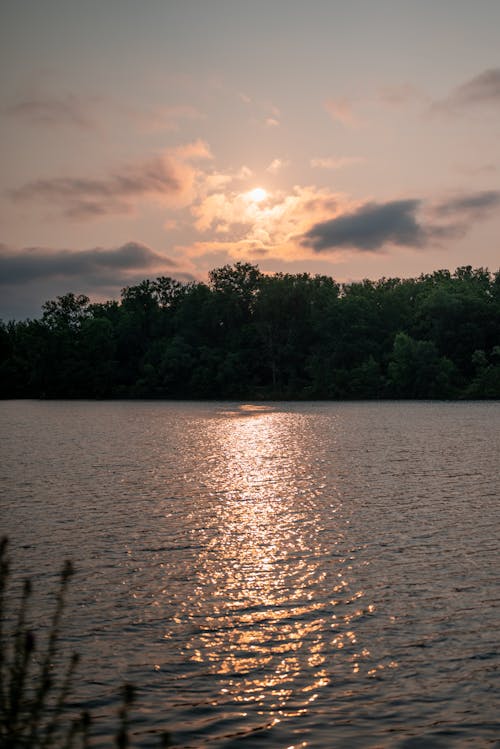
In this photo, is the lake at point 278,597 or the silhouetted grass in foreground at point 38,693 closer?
the silhouetted grass in foreground at point 38,693

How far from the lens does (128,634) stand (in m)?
15.9

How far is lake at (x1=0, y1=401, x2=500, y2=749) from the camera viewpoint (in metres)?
12.2

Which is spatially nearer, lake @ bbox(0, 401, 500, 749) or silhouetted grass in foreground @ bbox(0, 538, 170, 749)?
silhouetted grass in foreground @ bbox(0, 538, 170, 749)

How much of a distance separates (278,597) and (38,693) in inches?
499

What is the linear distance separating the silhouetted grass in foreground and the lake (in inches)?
23.6

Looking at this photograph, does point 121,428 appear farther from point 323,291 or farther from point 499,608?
point 323,291

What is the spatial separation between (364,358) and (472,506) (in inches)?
6229

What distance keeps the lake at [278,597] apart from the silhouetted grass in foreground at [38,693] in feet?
1.97

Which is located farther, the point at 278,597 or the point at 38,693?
the point at 278,597

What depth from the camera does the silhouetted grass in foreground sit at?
20.7 ft

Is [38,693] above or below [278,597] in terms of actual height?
above

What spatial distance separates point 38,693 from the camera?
670 cm

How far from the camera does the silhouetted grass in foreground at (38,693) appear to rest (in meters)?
6.31

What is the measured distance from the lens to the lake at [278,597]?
479 inches
